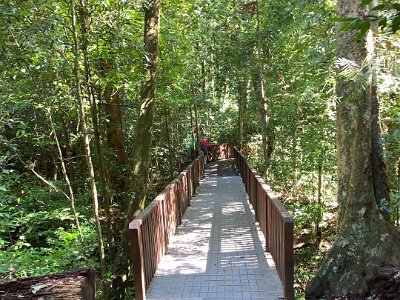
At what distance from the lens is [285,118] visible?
445 inches

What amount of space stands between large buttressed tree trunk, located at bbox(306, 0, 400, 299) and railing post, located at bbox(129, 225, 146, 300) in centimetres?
206

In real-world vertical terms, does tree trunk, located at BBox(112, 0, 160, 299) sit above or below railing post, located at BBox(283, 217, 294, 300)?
above

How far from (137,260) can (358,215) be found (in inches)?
111

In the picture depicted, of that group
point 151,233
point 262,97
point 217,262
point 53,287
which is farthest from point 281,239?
point 262,97

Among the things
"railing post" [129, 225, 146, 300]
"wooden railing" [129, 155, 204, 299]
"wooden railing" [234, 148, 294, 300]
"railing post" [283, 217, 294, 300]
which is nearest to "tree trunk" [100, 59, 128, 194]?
"wooden railing" [129, 155, 204, 299]

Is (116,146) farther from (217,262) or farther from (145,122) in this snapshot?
(217,262)

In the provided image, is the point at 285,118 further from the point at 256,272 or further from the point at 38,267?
the point at 38,267

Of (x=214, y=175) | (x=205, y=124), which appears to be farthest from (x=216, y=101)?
(x=214, y=175)

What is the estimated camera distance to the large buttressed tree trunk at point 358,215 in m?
4.15

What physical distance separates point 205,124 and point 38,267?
68.9 ft

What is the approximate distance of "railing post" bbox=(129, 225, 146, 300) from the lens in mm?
4270

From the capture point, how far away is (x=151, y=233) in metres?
5.02

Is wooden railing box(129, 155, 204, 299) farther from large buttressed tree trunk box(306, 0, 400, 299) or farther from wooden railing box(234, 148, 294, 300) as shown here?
large buttressed tree trunk box(306, 0, 400, 299)

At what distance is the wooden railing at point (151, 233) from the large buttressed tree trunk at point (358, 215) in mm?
2094
